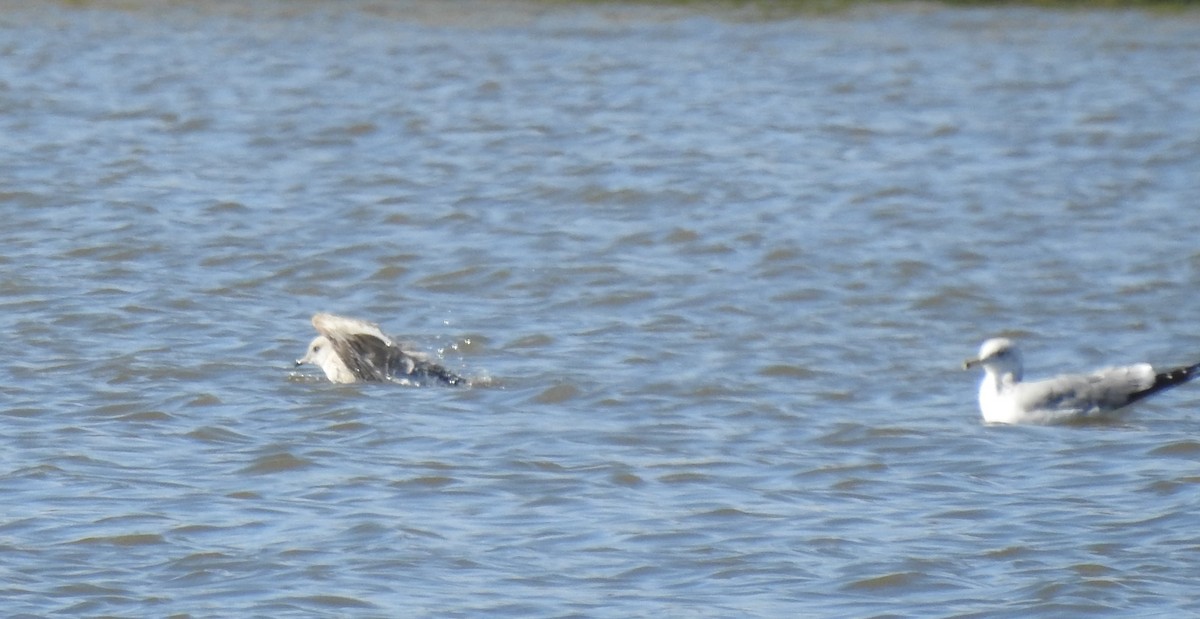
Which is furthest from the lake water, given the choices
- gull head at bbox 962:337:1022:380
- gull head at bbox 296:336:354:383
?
gull head at bbox 962:337:1022:380

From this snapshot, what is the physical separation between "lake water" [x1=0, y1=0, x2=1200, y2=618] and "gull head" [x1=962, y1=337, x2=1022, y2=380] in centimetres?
20

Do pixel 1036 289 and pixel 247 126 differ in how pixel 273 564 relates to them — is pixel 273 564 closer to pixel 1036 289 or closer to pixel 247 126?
pixel 1036 289

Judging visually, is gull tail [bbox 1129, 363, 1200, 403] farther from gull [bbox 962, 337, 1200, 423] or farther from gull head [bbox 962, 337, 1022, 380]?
gull head [bbox 962, 337, 1022, 380]

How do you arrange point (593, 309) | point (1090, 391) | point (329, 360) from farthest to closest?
1. point (593, 309)
2. point (329, 360)
3. point (1090, 391)

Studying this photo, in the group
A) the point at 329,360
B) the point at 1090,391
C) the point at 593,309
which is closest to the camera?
the point at 1090,391

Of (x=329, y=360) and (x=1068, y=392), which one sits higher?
(x=329, y=360)

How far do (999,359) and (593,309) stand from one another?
2.19 m

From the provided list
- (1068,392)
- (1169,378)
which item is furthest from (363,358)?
(1169,378)

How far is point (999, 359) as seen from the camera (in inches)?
331

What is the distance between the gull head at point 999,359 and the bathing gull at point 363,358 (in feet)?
6.69

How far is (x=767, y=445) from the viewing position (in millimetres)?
7500

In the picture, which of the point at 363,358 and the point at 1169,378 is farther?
the point at 363,358

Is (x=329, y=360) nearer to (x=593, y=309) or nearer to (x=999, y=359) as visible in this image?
(x=593, y=309)

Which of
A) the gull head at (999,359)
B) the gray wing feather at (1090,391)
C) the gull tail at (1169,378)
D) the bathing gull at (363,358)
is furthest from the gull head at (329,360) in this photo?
the gull tail at (1169,378)
